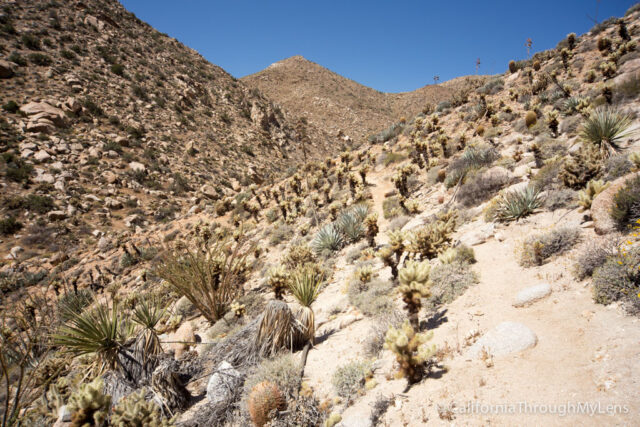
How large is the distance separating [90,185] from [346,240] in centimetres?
1875

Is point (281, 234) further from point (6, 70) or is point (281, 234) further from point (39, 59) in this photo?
point (39, 59)

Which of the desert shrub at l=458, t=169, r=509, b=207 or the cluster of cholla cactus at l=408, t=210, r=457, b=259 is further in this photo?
the desert shrub at l=458, t=169, r=509, b=207

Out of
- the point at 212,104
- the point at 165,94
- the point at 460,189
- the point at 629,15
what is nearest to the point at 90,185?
the point at 165,94

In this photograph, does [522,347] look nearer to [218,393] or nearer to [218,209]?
Answer: [218,393]

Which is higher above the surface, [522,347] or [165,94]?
[165,94]

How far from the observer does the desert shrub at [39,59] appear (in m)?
22.1

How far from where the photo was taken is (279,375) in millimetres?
3902

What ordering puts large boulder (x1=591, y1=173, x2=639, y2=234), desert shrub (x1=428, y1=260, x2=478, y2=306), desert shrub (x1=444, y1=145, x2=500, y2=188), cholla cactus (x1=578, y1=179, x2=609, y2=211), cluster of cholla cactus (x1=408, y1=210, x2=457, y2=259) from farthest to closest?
desert shrub (x1=444, y1=145, x2=500, y2=188), cluster of cholla cactus (x1=408, y1=210, x2=457, y2=259), cholla cactus (x1=578, y1=179, x2=609, y2=211), desert shrub (x1=428, y1=260, x2=478, y2=306), large boulder (x1=591, y1=173, x2=639, y2=234)

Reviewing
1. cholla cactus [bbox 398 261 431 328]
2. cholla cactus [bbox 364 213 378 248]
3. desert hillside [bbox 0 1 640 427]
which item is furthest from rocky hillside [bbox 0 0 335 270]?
cholla cactus [bbox 398 261 431 328]

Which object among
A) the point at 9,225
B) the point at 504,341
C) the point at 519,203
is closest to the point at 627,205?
the point at 519,203

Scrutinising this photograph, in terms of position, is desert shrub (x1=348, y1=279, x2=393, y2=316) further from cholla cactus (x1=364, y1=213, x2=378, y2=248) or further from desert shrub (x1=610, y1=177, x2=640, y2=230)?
desert shrub (x1=610, y1=177, x2=640, y2=230)

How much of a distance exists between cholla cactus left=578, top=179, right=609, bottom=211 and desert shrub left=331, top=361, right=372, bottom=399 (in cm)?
495

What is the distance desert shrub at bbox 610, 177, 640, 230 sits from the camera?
385cm

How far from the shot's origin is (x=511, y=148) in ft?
33.3
